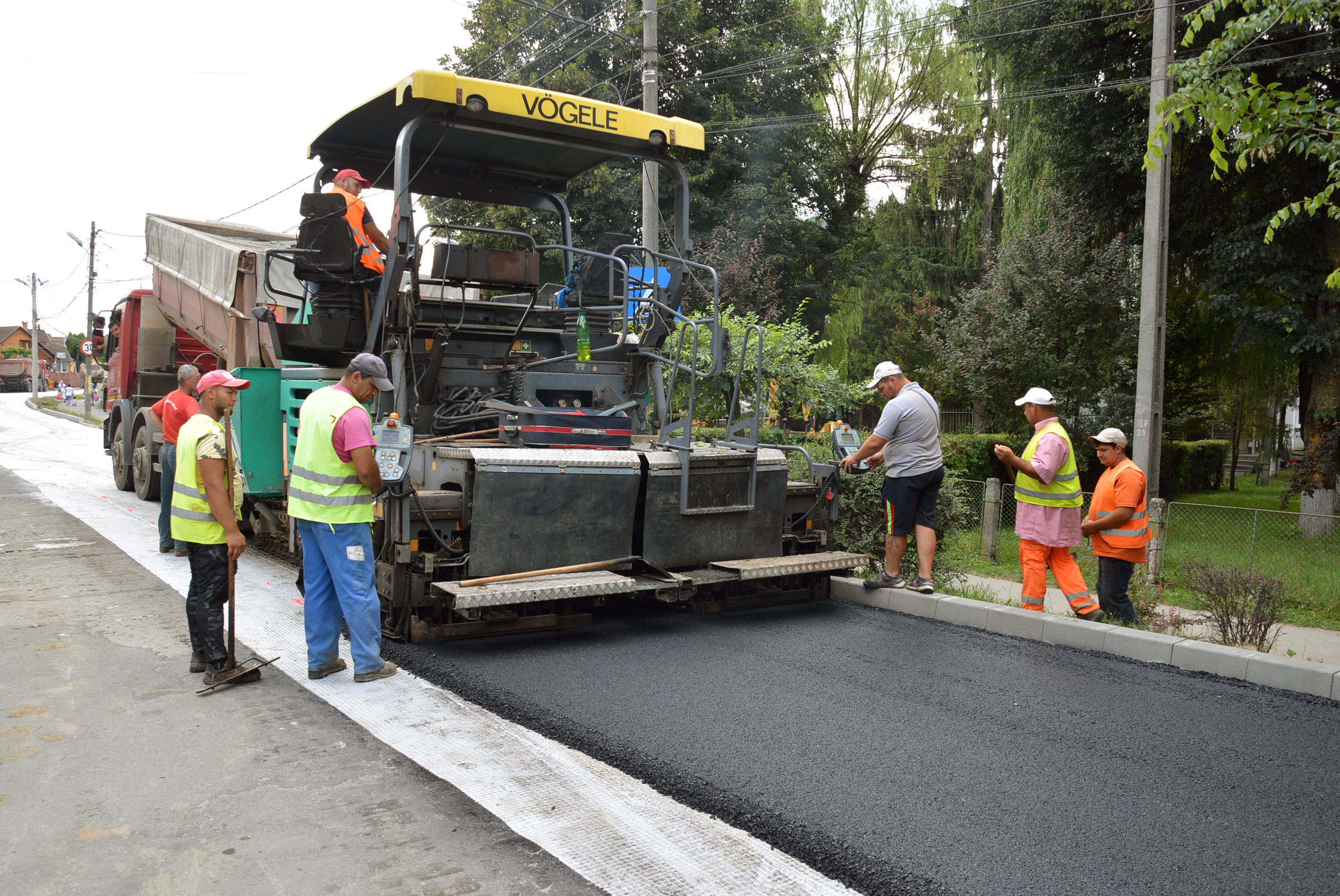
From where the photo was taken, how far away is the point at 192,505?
4945 mm

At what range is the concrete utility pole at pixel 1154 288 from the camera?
953cm

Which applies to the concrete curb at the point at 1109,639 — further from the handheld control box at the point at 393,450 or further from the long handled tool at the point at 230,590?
the long handled tool at the point at 230,590

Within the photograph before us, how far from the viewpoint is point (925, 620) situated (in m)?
6.32

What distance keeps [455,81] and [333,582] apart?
9.95ft

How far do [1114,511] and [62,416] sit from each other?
136ft

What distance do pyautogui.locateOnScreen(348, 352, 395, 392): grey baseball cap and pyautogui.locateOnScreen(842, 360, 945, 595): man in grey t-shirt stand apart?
310cm

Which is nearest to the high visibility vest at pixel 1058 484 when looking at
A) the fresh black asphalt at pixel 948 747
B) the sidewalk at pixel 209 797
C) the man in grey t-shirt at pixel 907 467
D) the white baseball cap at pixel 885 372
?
the man in grey t-shirt at pixel 907 467

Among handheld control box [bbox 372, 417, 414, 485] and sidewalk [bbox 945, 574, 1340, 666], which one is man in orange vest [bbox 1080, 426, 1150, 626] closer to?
sidewalk [bbox 945, 574, 1340, 666]

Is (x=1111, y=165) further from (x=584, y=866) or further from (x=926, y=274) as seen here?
(x=584, y=866)

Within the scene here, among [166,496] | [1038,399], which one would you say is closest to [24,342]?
[166,496]

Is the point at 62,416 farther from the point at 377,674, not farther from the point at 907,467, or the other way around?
the point at 907,467

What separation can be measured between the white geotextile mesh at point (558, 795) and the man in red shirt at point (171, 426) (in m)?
2.54

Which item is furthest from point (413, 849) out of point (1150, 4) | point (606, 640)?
point (1150, 4)

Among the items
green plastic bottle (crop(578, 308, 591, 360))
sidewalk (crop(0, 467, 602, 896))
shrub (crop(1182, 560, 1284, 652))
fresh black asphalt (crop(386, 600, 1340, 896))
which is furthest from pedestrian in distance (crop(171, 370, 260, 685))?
shrub (crop(1182, 560, 1284, 652))
